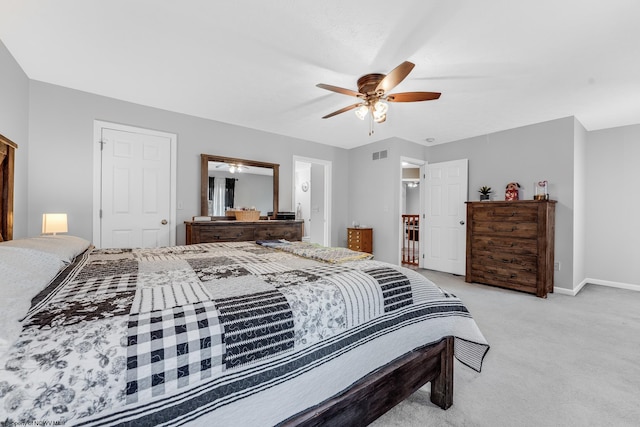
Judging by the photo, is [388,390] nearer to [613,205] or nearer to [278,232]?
[278,232]

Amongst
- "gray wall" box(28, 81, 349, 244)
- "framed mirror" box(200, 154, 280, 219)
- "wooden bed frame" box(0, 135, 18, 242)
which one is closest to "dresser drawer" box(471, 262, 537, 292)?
"framed mirror" box(200, 154, 280, 219)

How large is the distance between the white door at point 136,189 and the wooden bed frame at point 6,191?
90cm

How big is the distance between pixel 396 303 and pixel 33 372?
128 cm

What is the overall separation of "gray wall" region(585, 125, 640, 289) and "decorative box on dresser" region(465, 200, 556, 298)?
1.24m

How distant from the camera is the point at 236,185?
4301mm

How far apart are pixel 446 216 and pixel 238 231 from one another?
3.76 meters

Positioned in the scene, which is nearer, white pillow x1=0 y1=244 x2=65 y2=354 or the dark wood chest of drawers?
white pillow x1=0 y1=244 x2=65 y2=354

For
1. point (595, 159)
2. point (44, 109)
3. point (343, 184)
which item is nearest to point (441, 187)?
point (343, 184)

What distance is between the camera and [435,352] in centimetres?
149

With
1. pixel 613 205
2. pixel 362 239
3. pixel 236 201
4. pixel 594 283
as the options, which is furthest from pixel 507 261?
pixel 236 201

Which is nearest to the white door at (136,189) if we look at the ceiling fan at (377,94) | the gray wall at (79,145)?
the gray wall at (79,145)

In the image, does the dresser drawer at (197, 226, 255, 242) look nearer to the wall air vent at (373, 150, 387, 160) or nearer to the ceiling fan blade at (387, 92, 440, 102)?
the ceiling fan blade at (387, 92, 440, 102)

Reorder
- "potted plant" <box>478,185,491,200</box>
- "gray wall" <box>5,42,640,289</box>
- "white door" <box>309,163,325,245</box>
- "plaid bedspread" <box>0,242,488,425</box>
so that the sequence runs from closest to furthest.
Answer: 1. "plaid bedspread" <box>0,242,488,425</box>
2. "gray wall" <box>5,42,640,289</box>
3. "potted plant" <box>478,185,491,200</box>
4. "white door" <box>309,163,325,245</box>

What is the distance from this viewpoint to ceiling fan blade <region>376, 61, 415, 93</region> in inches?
79.1
